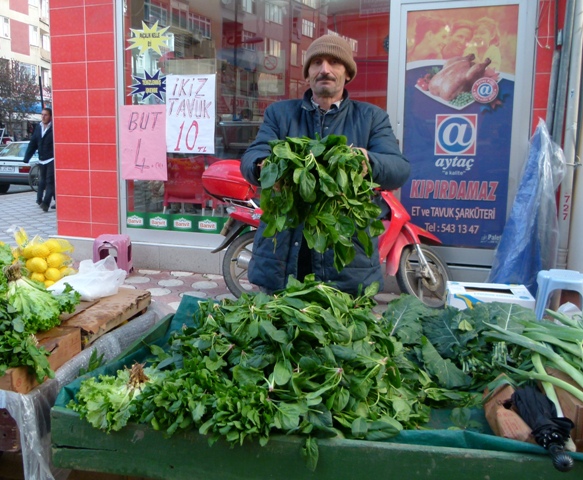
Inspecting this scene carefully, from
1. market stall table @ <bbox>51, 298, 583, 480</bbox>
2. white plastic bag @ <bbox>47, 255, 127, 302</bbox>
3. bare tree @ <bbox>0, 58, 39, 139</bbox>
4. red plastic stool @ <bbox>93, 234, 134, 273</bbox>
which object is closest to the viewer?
market stall table @ <bbox>51, 298, 583, 480</bbox>

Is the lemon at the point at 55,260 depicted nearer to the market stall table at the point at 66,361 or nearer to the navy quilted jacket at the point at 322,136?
the market stall table at the point at 66,361

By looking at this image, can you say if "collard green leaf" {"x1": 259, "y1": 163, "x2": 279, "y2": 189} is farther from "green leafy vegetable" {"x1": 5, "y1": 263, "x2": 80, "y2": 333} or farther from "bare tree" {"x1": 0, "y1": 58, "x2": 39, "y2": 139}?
"bare tree" {"x1": 0, "y1": 58, "x2": 39, "y2": 139}

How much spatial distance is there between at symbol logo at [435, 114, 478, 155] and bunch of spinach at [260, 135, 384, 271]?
11.1 feet

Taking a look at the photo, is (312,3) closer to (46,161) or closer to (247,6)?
(247,6)

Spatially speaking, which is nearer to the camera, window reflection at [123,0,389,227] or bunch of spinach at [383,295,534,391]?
bunch of spinach at [383,295,534,391]

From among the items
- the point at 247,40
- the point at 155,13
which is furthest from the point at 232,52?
the point at 155,13

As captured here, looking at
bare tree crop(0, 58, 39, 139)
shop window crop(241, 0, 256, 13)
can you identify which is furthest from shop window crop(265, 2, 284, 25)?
bare tree crop(0, 58, 39, 139)

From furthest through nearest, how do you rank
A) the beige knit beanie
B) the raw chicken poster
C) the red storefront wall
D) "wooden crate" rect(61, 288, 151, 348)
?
the red storefront wall, the raw chicken poster, the beige knit beanie, "wooden crate" rect(61, 288, 151, 348)

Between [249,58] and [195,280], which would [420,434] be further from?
[249,58]

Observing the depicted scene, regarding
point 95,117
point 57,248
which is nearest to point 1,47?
point 95,117

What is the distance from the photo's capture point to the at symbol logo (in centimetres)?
545

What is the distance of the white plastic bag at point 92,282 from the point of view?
2943 millimetres

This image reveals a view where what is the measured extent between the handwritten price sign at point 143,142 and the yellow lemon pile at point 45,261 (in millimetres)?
3295

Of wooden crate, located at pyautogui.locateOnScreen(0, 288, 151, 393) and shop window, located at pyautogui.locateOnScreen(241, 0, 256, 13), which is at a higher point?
shop window, located at pyautogui.locateOnScreen(241, 0, 256, 13)
